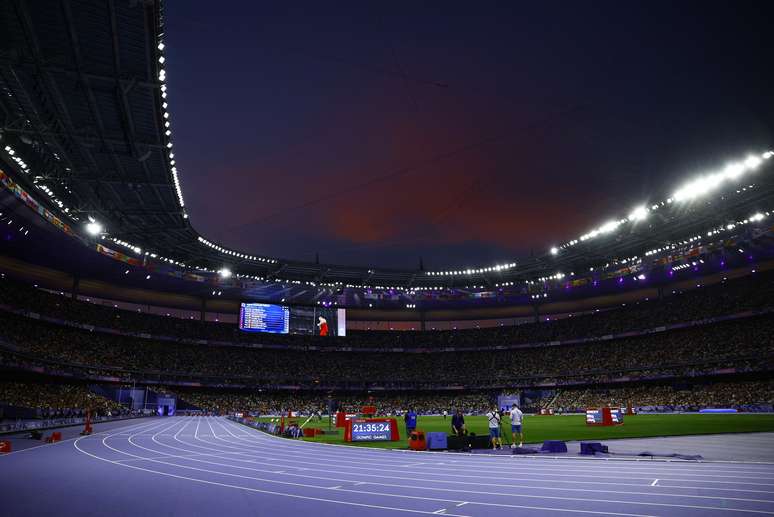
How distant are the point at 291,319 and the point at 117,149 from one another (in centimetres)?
5081

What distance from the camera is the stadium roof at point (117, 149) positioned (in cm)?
1989

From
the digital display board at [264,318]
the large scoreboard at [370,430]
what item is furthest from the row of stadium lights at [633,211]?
the large scoreboard at [370,430]

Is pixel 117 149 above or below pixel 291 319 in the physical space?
above

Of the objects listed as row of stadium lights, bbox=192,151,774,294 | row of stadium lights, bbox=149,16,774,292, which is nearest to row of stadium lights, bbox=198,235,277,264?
row of stadium lights, bbox=149,16,774,292

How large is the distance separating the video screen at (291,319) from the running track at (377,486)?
2319 inches

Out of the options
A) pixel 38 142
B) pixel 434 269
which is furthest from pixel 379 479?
pixel 434 269

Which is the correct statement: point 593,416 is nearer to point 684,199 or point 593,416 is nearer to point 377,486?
point 684,199

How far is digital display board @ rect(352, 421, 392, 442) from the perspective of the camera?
2300 cm

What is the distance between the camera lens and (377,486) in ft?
34.0

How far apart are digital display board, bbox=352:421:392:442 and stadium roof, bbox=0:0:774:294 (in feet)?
62.3

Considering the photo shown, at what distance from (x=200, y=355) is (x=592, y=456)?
67.8 m

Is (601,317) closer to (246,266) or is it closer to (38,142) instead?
(246,266)

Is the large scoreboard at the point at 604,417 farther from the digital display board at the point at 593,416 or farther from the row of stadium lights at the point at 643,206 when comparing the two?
the row of stadium lights at the point at 643,206

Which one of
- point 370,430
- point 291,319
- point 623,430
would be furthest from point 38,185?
point 291,319
